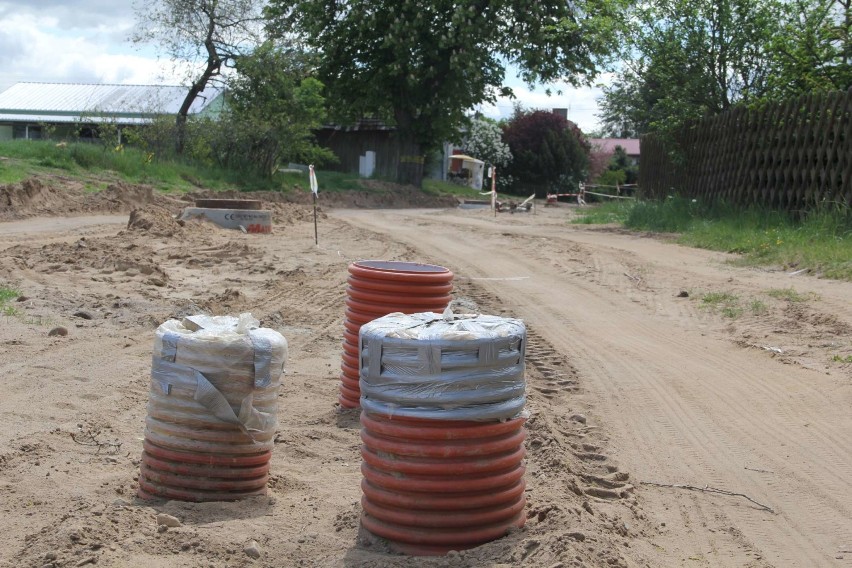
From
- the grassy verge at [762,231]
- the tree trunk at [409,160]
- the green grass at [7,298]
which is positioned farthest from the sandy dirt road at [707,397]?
the tree trunk at [409,160]

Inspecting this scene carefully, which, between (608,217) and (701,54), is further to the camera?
(608,217)

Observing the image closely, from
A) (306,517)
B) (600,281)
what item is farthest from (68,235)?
(306,517)

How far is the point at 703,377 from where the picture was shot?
27.9 feet

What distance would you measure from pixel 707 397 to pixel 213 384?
4.25 m

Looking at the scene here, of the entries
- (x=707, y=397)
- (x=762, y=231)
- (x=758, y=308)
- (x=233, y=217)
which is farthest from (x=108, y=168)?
(x=707, y=397)

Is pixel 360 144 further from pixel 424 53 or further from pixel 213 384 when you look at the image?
pixel 213 384

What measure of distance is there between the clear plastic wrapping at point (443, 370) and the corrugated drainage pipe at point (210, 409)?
100cm

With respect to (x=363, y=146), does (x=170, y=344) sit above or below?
below

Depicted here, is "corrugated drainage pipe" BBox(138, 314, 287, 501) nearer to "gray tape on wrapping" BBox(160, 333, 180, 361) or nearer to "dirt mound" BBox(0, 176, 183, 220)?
"gray tape on wrapping" BBox(160, 333, 180, 361)

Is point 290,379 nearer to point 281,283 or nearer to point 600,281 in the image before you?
point 281,283

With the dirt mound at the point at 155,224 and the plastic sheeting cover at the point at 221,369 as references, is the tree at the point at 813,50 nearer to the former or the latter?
the dirt mound at the point at 155,224

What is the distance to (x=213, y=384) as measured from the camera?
5293 millimetres

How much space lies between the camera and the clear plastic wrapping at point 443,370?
4.38m

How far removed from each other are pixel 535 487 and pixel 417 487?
4.22 feet
